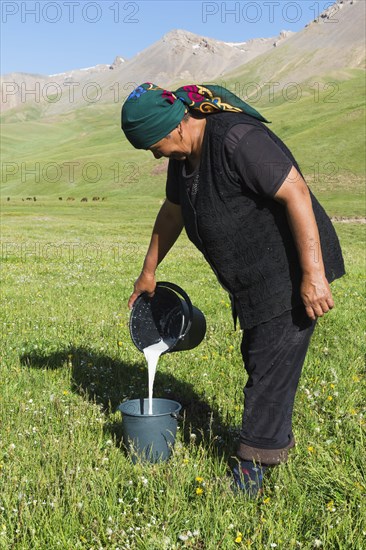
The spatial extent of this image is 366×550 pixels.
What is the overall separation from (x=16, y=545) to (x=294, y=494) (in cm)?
191

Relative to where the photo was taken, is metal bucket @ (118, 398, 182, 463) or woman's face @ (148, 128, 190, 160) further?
metal bucket @ (118, 398, 182, 463)

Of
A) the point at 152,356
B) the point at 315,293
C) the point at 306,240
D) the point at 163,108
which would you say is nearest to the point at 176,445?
the point at 152,356

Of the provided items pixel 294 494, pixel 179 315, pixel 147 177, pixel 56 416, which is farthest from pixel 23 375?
pixel 147 177

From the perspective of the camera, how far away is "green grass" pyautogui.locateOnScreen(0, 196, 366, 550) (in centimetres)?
389

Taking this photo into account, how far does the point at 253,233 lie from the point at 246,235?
54 millimetres

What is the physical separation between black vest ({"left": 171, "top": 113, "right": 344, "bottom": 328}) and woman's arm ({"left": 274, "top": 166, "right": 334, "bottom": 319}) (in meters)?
0.18

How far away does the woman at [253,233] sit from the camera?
4.25 m

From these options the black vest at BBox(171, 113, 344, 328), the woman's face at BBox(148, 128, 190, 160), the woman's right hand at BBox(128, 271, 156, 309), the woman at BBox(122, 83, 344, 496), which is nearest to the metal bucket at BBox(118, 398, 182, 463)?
the woman at BBox(122, 83, 344, 496)

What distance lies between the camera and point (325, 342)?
855 cm

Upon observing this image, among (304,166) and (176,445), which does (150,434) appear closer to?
(176,445)

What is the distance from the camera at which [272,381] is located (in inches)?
178

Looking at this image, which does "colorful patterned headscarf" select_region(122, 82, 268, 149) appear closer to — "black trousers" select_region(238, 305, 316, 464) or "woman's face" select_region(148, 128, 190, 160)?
"woman's face" select_region(148, 128, 190, 160)

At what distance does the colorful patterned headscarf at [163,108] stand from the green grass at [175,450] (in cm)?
240

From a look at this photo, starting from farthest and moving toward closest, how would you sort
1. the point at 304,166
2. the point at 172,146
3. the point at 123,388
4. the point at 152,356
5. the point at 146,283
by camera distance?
the point at 304,166 → the point at 123,388 → the point at 146,283 → the point at 152,356 → the point at 172,146
